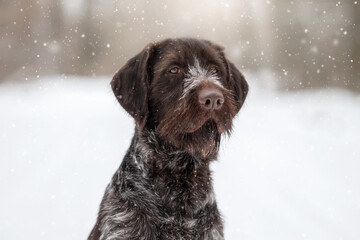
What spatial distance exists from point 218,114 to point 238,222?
3169 mm

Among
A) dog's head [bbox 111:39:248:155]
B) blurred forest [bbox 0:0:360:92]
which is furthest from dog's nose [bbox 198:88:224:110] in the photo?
blurred forest [bbox 0:0:360:92]

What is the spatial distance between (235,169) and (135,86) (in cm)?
518

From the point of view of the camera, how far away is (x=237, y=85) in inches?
157

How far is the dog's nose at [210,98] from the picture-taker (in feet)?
10.4

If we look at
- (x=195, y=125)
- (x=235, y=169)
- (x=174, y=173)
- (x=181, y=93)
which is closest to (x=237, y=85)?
(x=181, y=93)

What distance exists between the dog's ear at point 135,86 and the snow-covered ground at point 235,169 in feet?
1.03

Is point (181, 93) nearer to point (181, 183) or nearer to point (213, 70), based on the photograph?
point (213, 70)

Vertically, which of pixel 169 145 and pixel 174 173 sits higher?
pixel 169 145

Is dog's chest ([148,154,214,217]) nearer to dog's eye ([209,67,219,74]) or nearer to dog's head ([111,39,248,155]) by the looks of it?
dog's head ([111,39,248,155])

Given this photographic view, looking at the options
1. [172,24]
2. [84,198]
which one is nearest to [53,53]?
[172,24]

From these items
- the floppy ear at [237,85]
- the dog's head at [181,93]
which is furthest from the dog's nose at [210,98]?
the floppy ear at [237,85]

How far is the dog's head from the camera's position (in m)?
3.26

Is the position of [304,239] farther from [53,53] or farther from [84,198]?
[53,53]

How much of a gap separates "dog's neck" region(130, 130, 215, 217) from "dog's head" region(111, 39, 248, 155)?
105 mm
